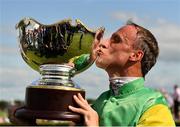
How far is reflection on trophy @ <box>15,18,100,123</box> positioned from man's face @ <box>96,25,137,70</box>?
7 cm

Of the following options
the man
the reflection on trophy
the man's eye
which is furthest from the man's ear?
the reflection on trophy

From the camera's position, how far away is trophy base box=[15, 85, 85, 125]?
2.79 metres

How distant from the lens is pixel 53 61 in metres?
2.99

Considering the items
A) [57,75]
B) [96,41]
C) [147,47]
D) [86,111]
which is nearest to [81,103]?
[86,111]

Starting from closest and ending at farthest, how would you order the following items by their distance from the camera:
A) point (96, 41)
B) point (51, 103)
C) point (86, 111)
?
point (86, 111) → point (51, 103) → point (96, 41)

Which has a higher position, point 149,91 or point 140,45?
point 140,45

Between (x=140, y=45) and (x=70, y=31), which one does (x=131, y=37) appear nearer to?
(x=140, y=45)

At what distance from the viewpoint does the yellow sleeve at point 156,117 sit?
2766 mm

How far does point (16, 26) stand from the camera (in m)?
3.13

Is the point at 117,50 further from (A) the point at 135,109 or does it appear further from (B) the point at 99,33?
(A) the point at 135,109

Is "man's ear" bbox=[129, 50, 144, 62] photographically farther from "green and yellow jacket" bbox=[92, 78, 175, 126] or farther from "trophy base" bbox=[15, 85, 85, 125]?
"trophy base" bbox=[15, 85, 85, 125]

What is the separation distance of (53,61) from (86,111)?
0.41 m

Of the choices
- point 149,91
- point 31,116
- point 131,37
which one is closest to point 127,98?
point 149,91

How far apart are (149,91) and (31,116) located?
2.10 feet
